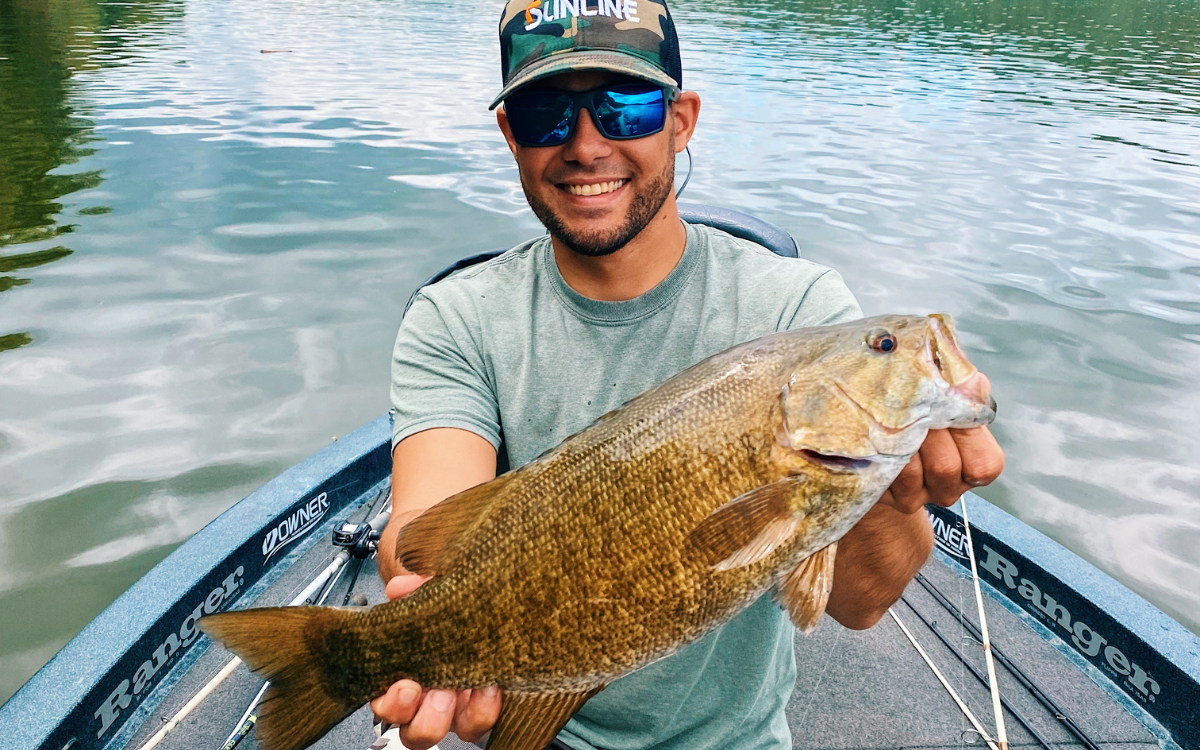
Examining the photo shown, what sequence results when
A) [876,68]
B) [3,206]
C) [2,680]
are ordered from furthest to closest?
[876,68]
[3,206]
[2,680]

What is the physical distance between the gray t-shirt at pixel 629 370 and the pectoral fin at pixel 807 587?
1.56 feet

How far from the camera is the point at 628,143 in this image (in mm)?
2119

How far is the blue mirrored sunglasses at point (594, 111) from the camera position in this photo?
6.82 ft

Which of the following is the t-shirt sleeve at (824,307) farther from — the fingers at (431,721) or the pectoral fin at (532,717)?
the fingers at (431,721)

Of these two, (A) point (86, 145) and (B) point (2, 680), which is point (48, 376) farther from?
(A) point (86, 145)

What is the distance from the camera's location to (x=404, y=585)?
160 cm

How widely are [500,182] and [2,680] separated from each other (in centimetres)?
899

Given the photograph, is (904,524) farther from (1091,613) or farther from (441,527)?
(1091,613)

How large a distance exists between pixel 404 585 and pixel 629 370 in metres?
0.83

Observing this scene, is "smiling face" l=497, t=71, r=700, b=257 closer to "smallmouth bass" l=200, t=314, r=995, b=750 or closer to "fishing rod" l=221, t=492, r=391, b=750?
"smallmouth bass" l=200, t=314, r=995, b=750

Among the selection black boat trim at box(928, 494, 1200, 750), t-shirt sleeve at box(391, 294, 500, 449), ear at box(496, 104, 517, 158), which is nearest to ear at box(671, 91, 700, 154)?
ear at box(496, 104, 517, 158)

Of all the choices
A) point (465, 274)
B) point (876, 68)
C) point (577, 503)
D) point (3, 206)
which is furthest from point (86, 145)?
point (876, 68)

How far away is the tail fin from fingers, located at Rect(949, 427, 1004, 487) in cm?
126

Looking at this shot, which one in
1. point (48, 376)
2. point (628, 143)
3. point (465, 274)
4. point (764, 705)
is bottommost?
point (48, 376)
